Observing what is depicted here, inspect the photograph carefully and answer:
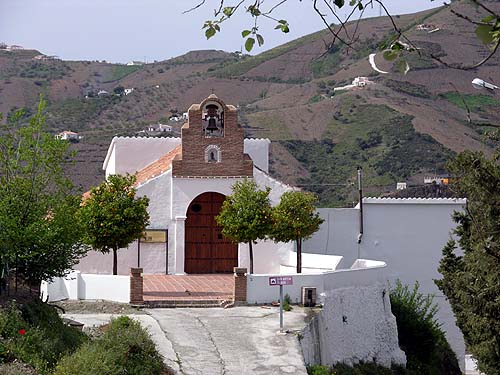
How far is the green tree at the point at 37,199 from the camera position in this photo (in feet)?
51.0

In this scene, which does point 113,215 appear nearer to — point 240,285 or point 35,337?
point 240,285

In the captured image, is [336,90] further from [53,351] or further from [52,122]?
[53,351]

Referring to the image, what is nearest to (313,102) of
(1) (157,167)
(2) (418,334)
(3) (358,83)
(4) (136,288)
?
(3) (358,83)

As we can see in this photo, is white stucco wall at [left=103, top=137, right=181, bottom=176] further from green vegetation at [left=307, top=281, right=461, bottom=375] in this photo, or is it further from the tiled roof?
green vegetation at [left=307, top=281, right=461, bottom=375]

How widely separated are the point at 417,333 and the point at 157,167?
9039 millimetres

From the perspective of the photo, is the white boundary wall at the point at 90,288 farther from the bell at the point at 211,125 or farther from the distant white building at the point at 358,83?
the distant white building at the point at 358,83

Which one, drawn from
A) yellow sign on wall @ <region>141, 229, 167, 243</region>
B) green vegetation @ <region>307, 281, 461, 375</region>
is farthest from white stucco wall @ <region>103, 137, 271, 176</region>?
green vegetation @ <region>307, 281, 461, 375</region>

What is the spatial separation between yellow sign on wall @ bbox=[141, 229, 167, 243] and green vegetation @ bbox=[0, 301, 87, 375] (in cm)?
1065

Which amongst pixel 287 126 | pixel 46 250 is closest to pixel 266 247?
pixel 46 250

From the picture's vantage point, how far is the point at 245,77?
83.6 m

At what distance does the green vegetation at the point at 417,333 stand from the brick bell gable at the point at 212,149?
228 inches

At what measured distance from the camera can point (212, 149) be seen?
2717 cm

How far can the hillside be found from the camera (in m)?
53.6

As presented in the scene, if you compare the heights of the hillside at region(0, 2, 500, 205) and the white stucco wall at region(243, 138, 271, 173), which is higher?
the hillside at region(0, 2, 500, 205)
